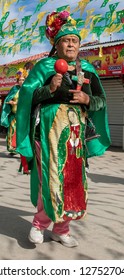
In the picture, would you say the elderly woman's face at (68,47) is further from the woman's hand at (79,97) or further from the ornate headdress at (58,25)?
the woman's hand at (79,97)

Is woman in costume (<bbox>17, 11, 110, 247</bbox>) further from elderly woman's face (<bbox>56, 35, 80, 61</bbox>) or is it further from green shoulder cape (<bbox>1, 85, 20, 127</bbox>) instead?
green shoulder cape (<bbox>1, 85, 20, 127</bbox>)

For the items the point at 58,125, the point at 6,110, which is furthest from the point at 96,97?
the point at 6,110

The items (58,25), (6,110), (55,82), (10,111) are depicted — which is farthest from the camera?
(10,111)

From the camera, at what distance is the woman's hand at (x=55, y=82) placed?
2.82 meters

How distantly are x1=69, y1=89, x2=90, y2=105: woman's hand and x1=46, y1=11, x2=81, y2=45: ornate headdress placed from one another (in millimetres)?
483

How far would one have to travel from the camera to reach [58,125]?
9.81ft

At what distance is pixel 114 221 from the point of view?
3.98 meters

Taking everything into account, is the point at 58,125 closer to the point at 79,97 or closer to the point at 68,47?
the point at 79,97

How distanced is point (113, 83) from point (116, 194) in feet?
28.2

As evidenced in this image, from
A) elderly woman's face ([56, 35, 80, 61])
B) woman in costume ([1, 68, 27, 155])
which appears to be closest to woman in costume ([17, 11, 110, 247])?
elderly woman's face ([56, 35, 80, 61])

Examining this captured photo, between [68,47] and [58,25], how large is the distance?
0.24m

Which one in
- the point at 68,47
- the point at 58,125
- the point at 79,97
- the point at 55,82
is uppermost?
the point at 68,47

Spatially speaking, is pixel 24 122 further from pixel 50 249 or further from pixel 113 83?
pixel 113 83

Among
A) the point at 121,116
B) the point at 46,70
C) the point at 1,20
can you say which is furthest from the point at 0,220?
the point at 1,20
